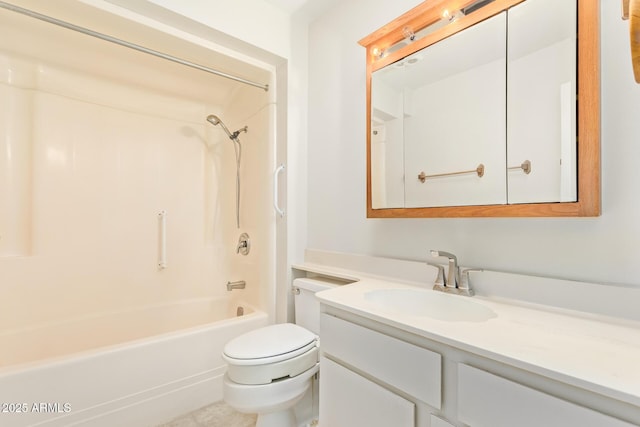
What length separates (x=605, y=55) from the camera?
33.8 inches

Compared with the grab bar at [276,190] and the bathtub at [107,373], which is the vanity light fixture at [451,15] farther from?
the bathtub at [107,373]

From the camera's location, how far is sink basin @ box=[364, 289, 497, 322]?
1027mm

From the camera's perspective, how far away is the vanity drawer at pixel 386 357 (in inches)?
29.2

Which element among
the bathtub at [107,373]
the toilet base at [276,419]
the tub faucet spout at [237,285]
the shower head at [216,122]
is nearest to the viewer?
the bathtub at [107,373]

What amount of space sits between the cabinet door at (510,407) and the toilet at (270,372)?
0.79 meters

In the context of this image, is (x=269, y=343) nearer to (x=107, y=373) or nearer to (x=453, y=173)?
(x=107, y=373)

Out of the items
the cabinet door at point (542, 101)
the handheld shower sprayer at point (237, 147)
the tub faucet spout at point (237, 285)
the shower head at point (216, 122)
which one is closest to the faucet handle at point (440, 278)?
the cabinet door at point (542, 101)

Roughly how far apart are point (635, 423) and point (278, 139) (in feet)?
6.32

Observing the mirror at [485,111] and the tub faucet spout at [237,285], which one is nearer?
the mirror at [485,111]

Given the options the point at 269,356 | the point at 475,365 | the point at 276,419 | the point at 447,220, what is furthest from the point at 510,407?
the point at 276,419

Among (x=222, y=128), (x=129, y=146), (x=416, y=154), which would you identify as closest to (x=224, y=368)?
(x=416, y=154)

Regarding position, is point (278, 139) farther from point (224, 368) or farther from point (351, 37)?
point (224, 368)

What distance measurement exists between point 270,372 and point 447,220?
1038 millimetres

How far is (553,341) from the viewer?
2.25 feet
